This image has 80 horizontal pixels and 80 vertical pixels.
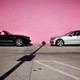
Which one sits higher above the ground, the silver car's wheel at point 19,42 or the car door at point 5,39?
the car door at point 5,39

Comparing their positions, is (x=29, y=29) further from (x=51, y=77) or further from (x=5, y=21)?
(x=51, y=77)

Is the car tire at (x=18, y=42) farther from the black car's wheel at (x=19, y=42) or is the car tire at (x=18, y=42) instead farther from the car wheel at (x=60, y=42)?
the car wheel at (x=60, y=42)

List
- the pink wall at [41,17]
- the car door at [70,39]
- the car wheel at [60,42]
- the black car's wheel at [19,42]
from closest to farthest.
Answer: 1. the car door at [70,39]
2. the car wheel at [60,42]
3. the black car's wheel at [19,42]
4. the pink wall at [41,17]

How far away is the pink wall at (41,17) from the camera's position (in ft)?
61.2

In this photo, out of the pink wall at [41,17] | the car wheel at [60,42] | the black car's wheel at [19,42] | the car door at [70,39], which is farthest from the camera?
the pink wall at [41,17]

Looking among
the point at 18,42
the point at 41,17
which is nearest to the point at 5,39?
the point at 18,42

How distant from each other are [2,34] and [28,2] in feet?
15.9

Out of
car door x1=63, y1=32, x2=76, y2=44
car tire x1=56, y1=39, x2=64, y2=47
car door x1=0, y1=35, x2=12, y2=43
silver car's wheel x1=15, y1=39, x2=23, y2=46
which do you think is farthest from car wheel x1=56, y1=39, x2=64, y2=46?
car door x1=0, y1=35, x2=12, y2=43

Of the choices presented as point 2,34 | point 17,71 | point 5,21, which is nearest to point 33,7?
point 5,21

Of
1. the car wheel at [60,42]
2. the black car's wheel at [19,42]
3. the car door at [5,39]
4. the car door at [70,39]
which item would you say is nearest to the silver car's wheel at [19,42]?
the black car's wheel at [19,42]

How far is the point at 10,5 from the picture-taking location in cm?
1881

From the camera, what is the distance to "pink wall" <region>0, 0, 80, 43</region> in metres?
18.6

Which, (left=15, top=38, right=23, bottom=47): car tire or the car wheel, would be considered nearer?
the car wheel

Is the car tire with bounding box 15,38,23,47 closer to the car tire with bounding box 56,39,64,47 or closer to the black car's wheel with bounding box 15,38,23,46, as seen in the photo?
the black car's wheel with bounding box 15,38,23,46
